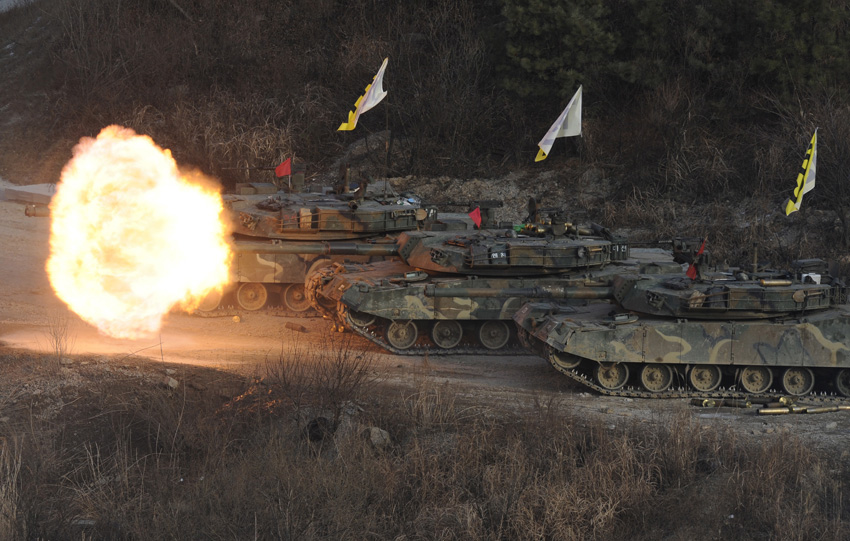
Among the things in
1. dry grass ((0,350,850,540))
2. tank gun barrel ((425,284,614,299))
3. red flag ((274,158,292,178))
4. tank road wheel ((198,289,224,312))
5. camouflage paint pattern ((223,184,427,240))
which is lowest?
dry grass ((0,350,850,540))

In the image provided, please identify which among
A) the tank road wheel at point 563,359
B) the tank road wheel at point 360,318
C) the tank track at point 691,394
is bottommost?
the tank track at point 691,394

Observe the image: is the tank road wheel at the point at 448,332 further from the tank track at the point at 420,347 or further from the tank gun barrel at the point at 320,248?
the tank gun barrel at the point at 320,248

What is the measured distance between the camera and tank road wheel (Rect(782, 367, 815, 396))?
53.0ft

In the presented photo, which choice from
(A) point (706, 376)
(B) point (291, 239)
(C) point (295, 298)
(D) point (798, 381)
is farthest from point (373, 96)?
(D) point (798, 381)

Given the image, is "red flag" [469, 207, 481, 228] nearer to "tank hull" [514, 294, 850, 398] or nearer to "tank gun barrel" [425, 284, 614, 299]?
"tank gun barrel" [425, 284, 614, 299]

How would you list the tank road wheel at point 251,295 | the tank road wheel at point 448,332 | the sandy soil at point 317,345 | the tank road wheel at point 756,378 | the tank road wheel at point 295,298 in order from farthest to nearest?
the tank road wheel at point 295,298 → the tank road wheel at point 251,295 → the tank road wheel at point 448,332 → the tank road wheel at point 756,378 → the sandy soil at point 317,345

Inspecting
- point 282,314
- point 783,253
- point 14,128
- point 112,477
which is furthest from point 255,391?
point 14,128

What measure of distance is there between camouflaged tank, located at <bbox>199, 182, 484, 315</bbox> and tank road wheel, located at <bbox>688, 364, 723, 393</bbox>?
7.66 m

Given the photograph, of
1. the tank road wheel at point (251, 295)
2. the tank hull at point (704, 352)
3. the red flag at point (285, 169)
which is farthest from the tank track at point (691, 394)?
the red flag at point (285, 169)

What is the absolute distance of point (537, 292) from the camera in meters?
18.5

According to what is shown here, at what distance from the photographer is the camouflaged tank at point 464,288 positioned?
18.3 m

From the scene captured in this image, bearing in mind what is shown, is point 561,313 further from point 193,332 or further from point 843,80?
point 843,80

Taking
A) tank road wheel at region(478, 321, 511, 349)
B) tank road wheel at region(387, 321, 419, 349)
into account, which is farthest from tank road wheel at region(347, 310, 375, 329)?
tank road wheel at region(478, 321, 511, 349)

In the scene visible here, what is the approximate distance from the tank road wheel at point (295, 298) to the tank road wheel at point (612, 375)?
757cm
